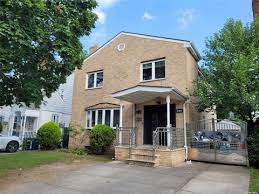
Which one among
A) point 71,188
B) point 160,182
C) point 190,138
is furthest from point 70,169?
point 190,138

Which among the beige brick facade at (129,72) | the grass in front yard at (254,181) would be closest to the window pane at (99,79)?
the beige brick facade at (129,72)

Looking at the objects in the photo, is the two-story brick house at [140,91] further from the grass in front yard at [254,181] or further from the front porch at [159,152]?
the grass in front yard at [254,181]

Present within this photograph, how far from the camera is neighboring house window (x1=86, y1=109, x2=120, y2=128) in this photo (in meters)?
16.5

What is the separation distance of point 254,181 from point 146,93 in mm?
6677

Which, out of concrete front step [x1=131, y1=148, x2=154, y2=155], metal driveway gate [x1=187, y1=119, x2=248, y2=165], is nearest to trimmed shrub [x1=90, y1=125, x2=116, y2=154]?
concrete front step [x1=131, y1=148, x2=154, y2=155]

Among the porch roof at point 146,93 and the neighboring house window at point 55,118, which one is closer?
the porch roof at point 146,93

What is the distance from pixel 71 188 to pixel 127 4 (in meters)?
10.5

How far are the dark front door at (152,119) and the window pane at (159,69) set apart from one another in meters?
1.85

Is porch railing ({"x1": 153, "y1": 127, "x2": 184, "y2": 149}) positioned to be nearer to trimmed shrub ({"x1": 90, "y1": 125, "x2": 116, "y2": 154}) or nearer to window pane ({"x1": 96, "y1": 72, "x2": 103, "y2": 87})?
trimmed shrub ({"x1": 90, "y1": 125, "x2": 116, "y2": 154})

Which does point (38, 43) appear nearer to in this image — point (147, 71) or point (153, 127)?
point (147, 71)

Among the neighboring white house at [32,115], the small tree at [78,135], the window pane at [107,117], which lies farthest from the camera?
the neighboring white house at [32,115]

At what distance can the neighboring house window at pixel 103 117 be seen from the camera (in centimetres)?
1645

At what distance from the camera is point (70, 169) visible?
10.4 metres

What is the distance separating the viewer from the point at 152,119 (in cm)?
1506
